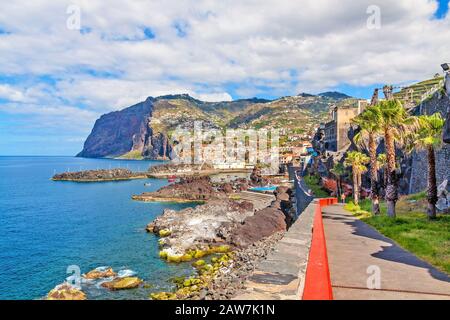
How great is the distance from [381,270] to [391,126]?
14.6m

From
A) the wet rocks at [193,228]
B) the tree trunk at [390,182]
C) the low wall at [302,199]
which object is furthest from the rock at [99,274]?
the tree trunk at [390,182]

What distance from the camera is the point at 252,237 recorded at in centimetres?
3669

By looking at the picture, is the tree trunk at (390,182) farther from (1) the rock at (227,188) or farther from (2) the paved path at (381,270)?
(1) the rock at (227,188)

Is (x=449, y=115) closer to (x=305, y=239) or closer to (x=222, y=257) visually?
(x=305, y=239)

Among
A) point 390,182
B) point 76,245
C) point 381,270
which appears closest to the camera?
point 381,270

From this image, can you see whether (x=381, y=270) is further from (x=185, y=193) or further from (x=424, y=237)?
(x=185, y=193)

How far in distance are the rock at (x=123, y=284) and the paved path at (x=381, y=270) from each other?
1786 centimetres

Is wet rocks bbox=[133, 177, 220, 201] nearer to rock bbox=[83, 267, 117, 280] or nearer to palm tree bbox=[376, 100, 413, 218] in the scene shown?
rock bbox=[83, 267, 117, 280]

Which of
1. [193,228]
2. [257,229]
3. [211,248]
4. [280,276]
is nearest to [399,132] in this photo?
[280,276]

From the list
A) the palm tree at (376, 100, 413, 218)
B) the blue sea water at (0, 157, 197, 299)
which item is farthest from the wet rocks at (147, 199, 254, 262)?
the palm tree at (376, 100, 413, 218)

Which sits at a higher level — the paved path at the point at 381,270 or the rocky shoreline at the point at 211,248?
the paved path at the point at 381,270

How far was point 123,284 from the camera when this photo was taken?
25828 millimetres

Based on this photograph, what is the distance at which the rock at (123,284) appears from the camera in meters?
25.6
